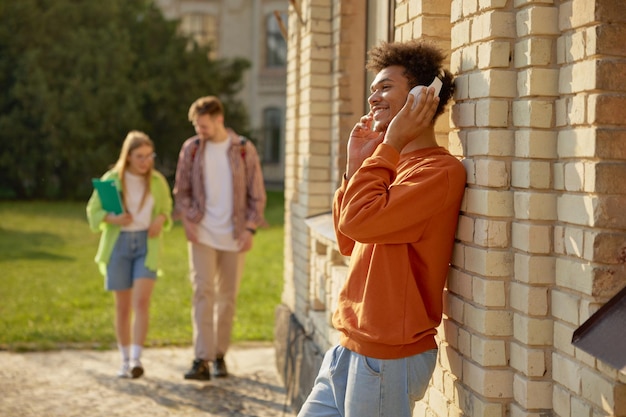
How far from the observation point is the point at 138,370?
7766 millimetres

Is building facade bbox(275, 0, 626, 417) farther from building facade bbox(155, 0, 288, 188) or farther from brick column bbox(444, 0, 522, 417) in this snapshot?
building facade bbox(155, 0, 288, 188)

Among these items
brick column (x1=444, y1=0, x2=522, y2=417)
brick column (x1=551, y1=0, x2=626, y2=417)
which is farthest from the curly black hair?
brick column (x1=551, y1=0, x2=626, y2=417)

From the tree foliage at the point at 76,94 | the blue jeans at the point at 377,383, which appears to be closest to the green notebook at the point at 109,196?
the blue jeans at the point at 377,383

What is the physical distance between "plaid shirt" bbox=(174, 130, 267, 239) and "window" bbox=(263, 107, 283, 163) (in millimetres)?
34335

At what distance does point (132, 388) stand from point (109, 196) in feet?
5.25

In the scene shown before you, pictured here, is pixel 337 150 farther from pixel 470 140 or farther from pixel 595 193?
pixel 595 193

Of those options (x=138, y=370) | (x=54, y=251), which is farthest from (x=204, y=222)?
(x=54, y=251)

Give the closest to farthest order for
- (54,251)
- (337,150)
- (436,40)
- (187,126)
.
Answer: (436,40) → (337,150) → (54,251) → (187,126)

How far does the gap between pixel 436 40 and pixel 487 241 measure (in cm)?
130

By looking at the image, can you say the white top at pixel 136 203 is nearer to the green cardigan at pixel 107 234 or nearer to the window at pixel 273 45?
the green cardigan at pixel 107 234

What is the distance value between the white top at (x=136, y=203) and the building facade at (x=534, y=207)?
14.0ft

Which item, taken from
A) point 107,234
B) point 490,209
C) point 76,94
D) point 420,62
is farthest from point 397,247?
point 76,94

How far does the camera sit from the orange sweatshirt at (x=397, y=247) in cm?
333

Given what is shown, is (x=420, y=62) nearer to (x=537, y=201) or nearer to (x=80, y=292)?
(x=537, y=201)
